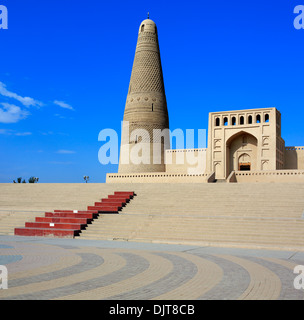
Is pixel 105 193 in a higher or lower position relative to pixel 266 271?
higher

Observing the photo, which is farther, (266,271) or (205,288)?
(266,271)

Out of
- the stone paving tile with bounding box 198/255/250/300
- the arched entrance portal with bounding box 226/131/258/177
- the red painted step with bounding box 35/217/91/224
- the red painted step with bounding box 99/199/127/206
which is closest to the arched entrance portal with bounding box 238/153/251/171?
the arched entrance portal with bounding box 226/131/258/177

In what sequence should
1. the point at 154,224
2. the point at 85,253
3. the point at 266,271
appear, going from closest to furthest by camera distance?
1. the point at 266,271
2. the point at 85,253
3. the point at 154,224

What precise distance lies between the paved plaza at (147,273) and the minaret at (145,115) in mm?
23999

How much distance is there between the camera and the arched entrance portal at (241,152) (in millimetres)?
31406

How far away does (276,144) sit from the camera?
2939 centimetres

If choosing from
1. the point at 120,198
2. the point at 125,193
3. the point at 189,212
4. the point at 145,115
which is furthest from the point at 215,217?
the point at 145,115

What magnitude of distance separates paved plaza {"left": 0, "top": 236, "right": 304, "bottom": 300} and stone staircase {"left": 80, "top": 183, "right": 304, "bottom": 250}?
162 centimetres

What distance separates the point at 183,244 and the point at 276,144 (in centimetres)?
2067

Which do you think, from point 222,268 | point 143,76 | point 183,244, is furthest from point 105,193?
point 143,76

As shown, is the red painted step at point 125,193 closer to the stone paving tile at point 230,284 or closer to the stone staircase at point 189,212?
the stone staircase at point 189,212

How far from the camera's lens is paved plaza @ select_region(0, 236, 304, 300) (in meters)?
5.05

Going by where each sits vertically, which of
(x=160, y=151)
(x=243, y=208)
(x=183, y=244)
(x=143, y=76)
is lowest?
(x=183, y=244)
